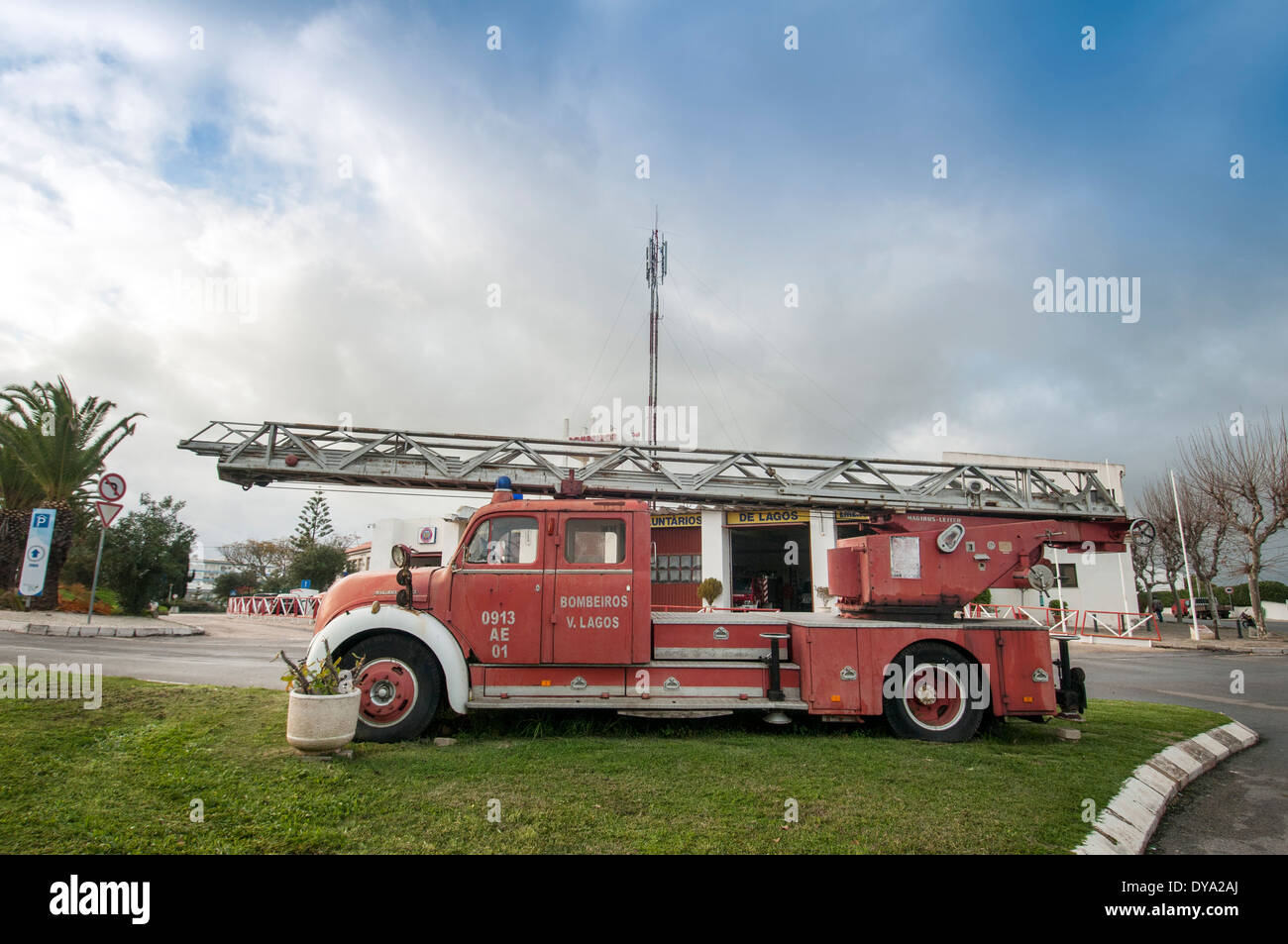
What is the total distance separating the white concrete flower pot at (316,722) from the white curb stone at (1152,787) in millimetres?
5386

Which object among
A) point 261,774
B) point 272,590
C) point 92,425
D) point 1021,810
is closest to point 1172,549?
point 1021,810

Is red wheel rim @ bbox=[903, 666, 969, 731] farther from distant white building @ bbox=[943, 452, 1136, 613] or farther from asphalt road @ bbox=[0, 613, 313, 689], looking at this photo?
distant white building @ bbox=[943, 452, 1136, 613]

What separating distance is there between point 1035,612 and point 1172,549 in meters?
15.2

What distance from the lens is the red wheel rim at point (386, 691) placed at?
276 inches

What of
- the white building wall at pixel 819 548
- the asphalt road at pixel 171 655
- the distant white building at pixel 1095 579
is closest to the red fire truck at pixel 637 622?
the asphalt road at pixel 171 655

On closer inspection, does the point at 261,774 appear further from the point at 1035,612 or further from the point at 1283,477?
the point at 1283,477

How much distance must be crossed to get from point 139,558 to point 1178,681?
93.8 ft

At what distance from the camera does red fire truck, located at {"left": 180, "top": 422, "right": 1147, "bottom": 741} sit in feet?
23.6

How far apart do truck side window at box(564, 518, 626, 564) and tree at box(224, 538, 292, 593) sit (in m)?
62.8

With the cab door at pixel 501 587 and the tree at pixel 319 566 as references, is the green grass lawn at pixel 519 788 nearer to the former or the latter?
the cab door at pixel 501 587

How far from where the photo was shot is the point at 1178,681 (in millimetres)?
14414

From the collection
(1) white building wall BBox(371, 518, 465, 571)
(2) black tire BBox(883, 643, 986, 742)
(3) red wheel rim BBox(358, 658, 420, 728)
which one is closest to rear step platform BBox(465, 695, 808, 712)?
(3) red wheel rim BBox(358, 658, 420, 728)

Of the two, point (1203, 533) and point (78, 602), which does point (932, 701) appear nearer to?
point (78, 602)
